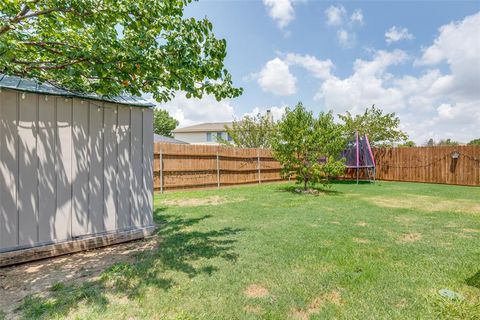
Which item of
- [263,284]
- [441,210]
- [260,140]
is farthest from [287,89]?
[263,284]

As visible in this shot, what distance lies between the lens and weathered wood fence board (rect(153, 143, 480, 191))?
9.65m

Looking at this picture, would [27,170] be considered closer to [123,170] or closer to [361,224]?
[123,170]

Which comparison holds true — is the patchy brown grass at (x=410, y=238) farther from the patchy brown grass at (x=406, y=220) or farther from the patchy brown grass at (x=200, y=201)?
the patchy brown grass at (x=200, y=201)

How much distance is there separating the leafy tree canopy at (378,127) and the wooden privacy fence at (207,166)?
7.63 metres

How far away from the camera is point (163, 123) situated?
41.2 metres

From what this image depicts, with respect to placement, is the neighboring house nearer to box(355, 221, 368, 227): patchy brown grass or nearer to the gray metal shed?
box(355, 221, 368, 227): patchy brown grass

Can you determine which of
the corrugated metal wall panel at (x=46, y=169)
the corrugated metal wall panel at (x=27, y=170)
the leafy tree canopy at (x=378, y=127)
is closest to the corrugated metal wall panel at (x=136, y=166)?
the corrugated metal wall panel at (x=46, y=169)

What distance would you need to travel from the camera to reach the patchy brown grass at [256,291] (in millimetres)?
2330

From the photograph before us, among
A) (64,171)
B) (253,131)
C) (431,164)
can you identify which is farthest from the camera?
(253,131)

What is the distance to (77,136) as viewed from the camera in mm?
3537

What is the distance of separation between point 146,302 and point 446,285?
9.30 feet

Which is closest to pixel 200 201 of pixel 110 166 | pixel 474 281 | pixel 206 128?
pixel 110 166

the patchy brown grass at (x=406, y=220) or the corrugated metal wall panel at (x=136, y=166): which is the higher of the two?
the corrugated metal wall panel at (x=136, y=166)

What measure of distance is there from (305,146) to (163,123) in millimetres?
35752
